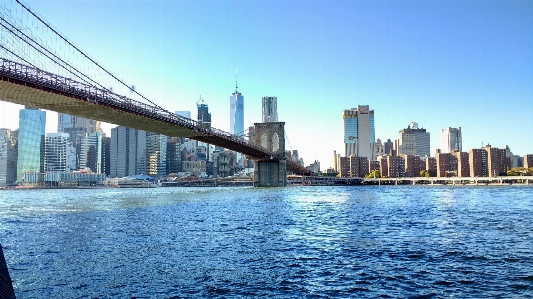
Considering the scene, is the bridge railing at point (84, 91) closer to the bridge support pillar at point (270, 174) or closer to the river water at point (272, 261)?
the river water at point (272, 261)

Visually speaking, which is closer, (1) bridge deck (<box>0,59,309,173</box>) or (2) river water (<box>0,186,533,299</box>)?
(2) river water (<box>0,186,533,299</box>)

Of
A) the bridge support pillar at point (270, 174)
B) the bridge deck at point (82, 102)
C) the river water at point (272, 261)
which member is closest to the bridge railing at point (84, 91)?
the bridge deck at point (82, 102)

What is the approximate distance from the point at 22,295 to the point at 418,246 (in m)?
14.6

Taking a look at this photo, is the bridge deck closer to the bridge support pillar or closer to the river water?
the river water

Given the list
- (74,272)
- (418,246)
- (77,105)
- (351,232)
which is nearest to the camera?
(74,272)

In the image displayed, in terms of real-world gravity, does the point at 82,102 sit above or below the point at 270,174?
above

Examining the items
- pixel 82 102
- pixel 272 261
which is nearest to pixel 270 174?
pixel 82 102

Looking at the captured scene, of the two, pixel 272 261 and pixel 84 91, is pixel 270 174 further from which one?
pixel 272 261

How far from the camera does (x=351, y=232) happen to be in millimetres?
23047

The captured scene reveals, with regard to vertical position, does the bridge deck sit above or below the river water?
above

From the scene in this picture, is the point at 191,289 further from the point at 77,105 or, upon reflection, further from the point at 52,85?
the point at 77,105

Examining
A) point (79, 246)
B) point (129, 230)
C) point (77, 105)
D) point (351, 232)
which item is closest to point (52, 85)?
point (77, 105)

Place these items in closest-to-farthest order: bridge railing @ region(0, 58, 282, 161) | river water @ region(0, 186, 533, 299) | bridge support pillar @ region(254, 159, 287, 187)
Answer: river water @ region(0, 186, 533, 299) < bridge railing @ region(0, 58, 282, 161) < bridge support pillar @ region(254, 159, 287, 187)

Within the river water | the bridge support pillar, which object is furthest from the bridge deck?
the bridge support pillar
